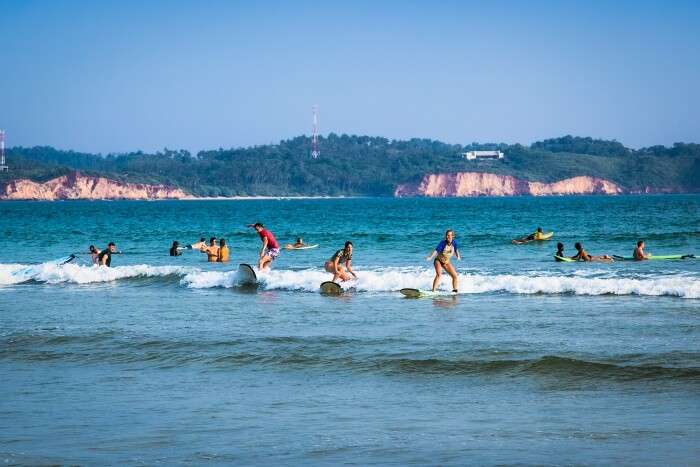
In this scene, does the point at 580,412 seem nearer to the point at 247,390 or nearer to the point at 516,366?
the point at 516,366

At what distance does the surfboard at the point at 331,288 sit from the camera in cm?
2239

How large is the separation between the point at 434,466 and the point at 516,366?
179 inches

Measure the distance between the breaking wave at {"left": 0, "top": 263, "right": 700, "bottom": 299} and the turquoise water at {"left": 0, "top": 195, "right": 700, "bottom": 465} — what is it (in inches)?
3.3

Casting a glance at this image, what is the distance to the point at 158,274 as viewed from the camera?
27812 millimetres

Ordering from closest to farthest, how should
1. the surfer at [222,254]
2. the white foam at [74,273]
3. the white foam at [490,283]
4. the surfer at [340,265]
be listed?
the white foam at [490,283], the surfer at [340,265], the white foam at [74,273], the surfer at [222,254]

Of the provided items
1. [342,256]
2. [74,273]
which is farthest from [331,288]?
[74,273]

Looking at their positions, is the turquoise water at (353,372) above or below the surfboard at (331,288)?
below

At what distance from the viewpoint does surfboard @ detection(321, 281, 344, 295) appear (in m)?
22.4

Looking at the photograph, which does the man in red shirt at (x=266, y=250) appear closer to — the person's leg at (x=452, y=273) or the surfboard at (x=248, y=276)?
the surfboard at (x=248, y=276)

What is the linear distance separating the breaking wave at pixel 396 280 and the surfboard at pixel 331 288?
0.66 meters

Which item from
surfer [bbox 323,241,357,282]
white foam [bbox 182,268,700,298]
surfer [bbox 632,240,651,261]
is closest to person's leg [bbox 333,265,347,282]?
surfer [bbox 323,241,357,282]

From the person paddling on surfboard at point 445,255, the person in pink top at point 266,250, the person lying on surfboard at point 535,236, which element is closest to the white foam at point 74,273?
the person in pink top at point 266,250

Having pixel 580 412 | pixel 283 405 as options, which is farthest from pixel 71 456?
pixel 580 412

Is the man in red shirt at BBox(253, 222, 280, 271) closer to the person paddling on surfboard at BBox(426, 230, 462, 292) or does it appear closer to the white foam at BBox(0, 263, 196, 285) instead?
the white foam at BBox(0, 263, 196, 285)
